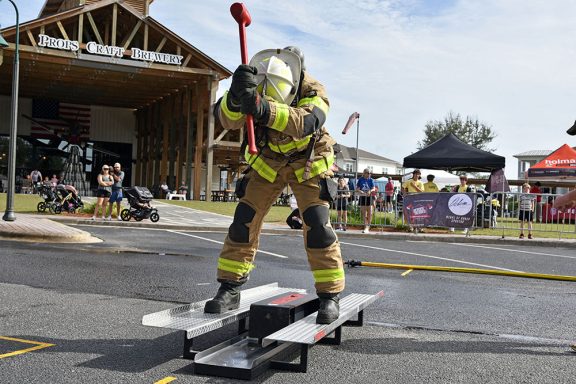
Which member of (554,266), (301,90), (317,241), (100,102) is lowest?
(554,266)

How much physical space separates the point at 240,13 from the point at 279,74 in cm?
46

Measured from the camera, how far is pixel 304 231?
13.1 ft

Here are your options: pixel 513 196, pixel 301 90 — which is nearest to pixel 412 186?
pixel 513 196

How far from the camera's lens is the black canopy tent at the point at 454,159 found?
18.0 metres

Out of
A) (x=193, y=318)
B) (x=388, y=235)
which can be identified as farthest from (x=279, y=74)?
(x=388, y=235)

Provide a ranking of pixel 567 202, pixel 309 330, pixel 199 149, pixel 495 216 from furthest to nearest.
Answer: pixel 199 149 < pixel 495 216 < pixel 567 202 < pixel 309 330

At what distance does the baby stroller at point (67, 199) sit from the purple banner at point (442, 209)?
10.3 metres

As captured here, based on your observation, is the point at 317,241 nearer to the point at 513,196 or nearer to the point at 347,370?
the point at 347,370

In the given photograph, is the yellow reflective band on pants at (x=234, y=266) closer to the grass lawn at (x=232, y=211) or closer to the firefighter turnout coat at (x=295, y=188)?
the firefighter turnout coat at (x=295, y=188)

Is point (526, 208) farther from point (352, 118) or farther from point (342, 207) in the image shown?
A: point (352, 118)

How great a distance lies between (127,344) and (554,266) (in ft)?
26.1

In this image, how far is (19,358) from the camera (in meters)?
3.37

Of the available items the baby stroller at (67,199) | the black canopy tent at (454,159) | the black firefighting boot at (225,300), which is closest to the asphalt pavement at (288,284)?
the black firefighting boot at (225,300)

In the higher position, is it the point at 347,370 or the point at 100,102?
the point at 100,102
